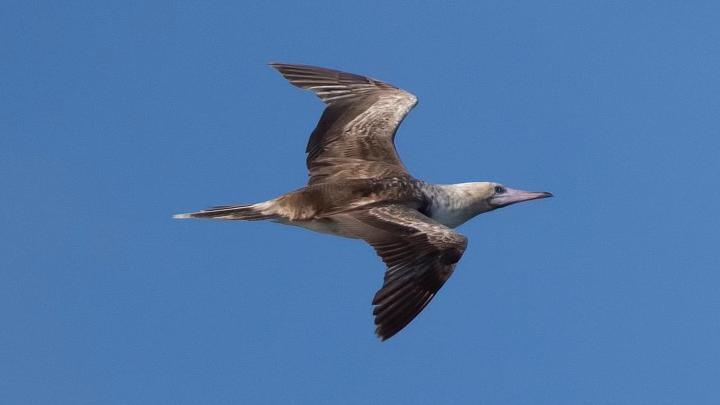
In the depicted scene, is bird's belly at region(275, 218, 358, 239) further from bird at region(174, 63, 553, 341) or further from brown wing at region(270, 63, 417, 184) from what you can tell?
brown wing at region(270, 63, 417, 184)

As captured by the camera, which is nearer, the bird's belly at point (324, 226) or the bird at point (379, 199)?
the bird at point (379, 199)

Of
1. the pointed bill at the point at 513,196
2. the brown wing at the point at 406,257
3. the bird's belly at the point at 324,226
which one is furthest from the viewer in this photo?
the pointed bill at the point at 513,196

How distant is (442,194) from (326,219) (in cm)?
162

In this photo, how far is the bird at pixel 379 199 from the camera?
1358 centimetres

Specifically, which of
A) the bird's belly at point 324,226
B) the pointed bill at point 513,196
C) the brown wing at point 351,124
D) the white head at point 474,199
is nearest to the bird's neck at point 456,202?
the white head at point 474,199

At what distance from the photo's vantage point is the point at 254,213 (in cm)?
1520

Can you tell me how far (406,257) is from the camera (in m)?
13.7

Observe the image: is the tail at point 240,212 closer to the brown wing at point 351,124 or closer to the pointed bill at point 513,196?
the brown wing at point 351,124

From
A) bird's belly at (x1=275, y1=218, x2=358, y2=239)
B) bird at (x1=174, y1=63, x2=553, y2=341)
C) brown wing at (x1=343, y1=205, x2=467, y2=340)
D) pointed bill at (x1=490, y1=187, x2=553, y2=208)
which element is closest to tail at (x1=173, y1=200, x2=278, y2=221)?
bird at (x1=174, y1=63, x2=553, y2=341)

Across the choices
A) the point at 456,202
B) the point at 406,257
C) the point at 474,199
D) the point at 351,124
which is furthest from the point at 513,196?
the point at 406,257

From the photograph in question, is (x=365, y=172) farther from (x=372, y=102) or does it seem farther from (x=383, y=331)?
(x=383, y=331)

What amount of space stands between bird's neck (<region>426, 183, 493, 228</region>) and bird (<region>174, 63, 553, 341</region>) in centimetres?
1

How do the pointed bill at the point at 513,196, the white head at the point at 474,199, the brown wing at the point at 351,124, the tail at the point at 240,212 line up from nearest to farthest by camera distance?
the tail at the point at 240,212 → the white head at the point at 474,199 → the brown wing at the point at 351,124 → the pointed bill at the point at 513,196

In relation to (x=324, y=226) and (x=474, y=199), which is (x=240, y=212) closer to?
(x=324, y=226)
